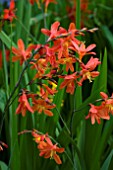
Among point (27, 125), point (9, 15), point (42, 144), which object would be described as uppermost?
point (9, 15)

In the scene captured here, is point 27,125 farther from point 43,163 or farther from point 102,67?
point 102,67

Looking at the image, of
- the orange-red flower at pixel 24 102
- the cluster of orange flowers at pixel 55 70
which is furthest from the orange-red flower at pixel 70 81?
the orange-red flower at pixel 24 102

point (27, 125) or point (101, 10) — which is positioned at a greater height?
point (101, 10)

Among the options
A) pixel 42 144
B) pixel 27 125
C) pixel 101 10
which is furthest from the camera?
pixel 101 10

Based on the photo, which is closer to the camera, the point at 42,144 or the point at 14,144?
the point at 42,144

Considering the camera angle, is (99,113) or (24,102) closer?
(24,102)

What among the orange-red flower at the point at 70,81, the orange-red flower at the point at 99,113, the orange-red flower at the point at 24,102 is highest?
the orange-red flower at the point at 70,81

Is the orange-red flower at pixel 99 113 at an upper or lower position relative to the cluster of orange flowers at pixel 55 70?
lower

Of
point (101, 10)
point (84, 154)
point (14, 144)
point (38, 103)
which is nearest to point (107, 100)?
point (38, 103)

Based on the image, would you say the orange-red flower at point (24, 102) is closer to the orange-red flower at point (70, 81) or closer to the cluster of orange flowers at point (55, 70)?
the cluster of orange flowers at point (55, 70)

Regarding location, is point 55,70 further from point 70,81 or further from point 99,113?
point 99,113

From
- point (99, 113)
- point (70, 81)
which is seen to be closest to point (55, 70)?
point (70, 81)
